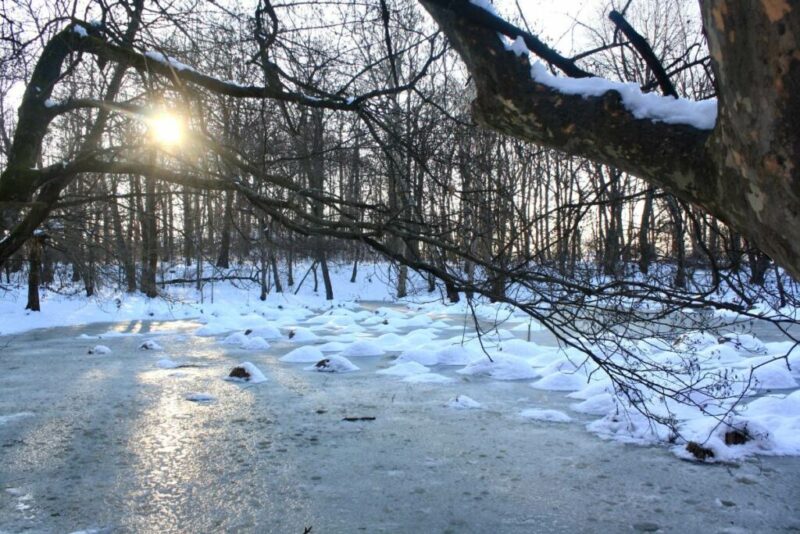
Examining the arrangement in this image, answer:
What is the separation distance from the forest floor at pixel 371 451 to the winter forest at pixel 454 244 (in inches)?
1.2

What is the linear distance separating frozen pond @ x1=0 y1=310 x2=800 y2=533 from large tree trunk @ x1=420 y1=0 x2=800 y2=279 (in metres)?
2.88

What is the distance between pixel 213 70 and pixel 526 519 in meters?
3.77

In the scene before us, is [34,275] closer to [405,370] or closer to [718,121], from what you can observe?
[405,370]

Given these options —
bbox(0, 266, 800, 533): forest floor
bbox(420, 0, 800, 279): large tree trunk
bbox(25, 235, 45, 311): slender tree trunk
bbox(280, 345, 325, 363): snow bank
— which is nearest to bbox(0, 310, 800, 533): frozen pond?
bbox(0, 266, 800, 533): forest floor

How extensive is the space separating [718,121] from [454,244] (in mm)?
2660

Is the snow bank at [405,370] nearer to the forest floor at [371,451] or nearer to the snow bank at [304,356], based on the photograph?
the forest floor at [371,451]

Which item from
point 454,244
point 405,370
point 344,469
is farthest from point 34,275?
point 454,244

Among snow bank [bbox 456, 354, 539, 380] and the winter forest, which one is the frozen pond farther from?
snow bank [bbox 456, 354, 539, 380]

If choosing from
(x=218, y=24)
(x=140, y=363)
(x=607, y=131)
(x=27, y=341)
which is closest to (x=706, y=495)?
(x=607, y=131)

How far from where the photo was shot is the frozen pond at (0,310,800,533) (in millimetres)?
4020

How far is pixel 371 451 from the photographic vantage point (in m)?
5.39

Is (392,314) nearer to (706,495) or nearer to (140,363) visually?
(140,363)

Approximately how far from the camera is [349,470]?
490 cm

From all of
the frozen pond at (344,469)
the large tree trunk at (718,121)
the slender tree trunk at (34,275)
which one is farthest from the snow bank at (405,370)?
the large tree trunk at (718,121)
